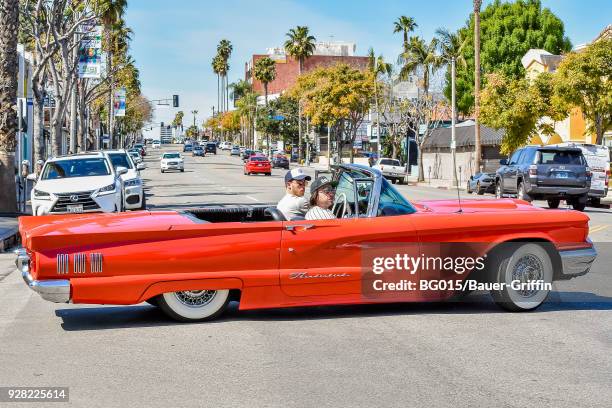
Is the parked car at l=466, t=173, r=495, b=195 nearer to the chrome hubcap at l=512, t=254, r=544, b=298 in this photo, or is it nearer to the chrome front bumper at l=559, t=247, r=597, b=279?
the chrome front bumper at l=559, t=247, r=597, b=279

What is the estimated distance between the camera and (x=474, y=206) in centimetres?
934

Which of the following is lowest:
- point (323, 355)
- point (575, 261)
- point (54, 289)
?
point (323, 355)

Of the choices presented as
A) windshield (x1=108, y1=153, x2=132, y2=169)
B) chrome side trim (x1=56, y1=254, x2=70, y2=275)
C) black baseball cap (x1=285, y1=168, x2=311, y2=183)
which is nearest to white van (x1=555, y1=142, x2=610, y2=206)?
windshield (x1=108, y1=153, x2=132, y2=169)

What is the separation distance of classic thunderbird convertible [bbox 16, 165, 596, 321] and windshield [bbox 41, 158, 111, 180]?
1256cm

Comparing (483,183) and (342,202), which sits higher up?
(342,202)

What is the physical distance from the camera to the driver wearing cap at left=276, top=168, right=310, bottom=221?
29.8 ft

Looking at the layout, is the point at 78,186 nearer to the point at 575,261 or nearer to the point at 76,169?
the point at 76,169

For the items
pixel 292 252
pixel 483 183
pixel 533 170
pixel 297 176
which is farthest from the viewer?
pixel 483 183

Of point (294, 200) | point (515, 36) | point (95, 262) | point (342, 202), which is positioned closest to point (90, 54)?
point (294, 200)

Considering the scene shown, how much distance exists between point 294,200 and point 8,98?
1602 cm

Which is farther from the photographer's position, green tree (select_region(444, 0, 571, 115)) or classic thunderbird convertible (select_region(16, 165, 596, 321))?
green tree (select_region(444, 0, 571, 115))

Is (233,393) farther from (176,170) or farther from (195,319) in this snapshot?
(176,170)

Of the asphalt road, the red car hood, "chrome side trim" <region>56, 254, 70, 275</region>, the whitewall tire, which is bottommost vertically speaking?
the asphalt road

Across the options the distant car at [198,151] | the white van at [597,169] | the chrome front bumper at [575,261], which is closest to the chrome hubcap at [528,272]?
the chrome front bumper at [575,261]
